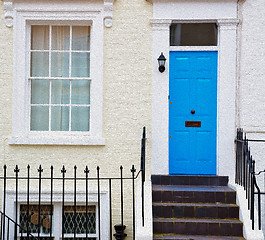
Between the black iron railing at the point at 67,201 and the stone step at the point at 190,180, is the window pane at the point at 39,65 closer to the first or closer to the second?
the black iron railing at the point at 67,201

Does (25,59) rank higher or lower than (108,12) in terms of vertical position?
lower

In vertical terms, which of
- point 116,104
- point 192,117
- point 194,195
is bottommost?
point 194,195

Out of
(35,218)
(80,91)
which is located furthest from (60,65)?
(35,218)

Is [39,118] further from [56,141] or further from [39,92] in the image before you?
[56,141]

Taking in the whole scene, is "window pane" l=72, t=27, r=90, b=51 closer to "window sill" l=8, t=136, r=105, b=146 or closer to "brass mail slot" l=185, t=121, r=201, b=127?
"window sill" l=8, t=136, r=105, b=146

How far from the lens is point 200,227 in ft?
20.7

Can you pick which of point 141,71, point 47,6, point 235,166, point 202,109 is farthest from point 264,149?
point 47,6

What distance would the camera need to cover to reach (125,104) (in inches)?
303

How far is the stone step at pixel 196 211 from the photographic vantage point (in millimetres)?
6586

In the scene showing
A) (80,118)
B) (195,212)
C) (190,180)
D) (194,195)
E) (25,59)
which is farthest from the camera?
(80,118)

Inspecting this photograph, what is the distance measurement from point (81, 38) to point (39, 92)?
4.33 feet

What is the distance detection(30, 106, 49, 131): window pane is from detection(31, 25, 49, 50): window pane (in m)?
1.18

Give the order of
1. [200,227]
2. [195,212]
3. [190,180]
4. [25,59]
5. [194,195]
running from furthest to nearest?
[25,59]
[190,180]
[194,195]
[195,212]
[200,227]

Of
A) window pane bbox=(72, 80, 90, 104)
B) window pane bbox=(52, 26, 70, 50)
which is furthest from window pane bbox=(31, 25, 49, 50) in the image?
window pane bbox=(72, 80, 90, 104)
